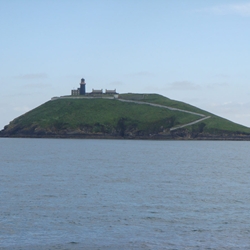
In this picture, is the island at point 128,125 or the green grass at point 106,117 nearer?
the island at point 128,125

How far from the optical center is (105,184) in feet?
151

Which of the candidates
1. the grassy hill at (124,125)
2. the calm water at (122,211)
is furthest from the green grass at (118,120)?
the calm water at (122,211)

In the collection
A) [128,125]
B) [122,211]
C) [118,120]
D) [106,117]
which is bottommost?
[122,211]

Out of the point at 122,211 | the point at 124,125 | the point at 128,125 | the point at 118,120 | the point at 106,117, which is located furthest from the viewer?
the point at 106,117

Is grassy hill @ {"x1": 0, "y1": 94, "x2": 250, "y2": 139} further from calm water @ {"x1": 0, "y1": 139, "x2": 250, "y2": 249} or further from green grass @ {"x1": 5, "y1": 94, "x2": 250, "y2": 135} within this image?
calm water @ {"x1": 0, "y1": 139, "x2": 250, "y2": 249}

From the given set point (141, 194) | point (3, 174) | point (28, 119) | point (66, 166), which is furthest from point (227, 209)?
point (28, 119)

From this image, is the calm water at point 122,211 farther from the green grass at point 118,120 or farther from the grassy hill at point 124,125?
the green grass at point 118,120

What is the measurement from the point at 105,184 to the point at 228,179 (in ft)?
52.4

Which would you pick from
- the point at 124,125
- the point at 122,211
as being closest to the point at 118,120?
the point at 124,125

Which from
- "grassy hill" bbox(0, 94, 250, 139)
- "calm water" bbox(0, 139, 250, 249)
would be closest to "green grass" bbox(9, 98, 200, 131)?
"grassy hill" bbox(0, 94, 250, 139)

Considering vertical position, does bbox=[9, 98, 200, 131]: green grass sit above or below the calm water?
above

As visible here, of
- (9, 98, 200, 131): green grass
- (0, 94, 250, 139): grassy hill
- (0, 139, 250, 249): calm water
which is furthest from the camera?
(9, 98, 200, 131): green grass

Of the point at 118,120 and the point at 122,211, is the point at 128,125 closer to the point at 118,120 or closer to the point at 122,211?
the point at 118,120

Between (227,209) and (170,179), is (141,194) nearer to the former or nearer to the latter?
(227,209)
